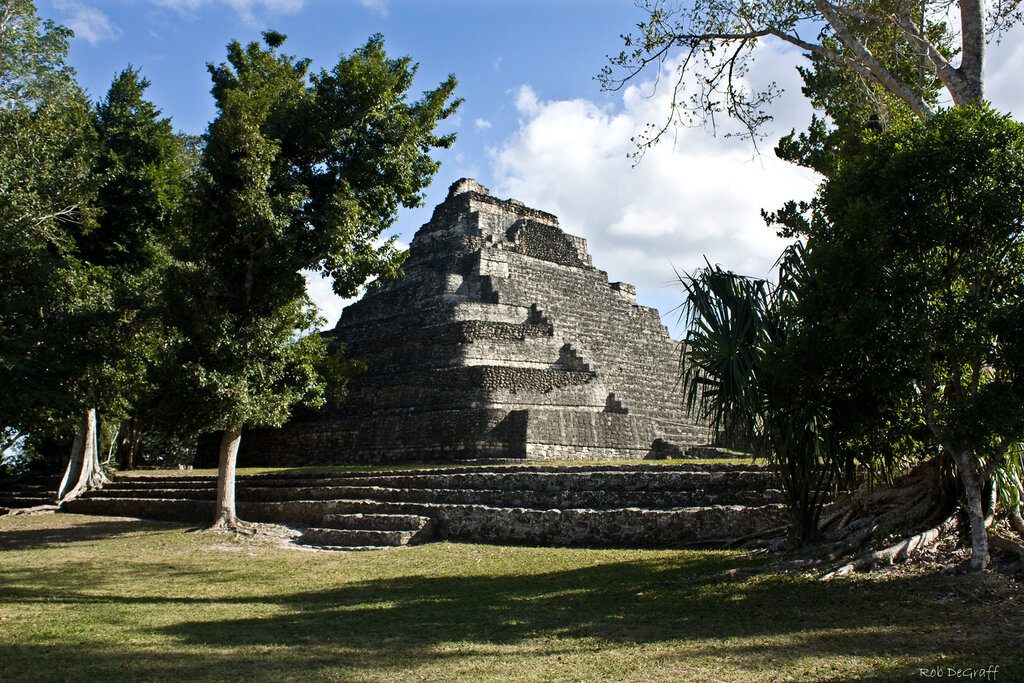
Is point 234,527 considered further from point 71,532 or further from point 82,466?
point 82,466

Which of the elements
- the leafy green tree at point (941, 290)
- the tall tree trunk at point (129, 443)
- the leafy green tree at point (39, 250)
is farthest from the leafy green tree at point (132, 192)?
the leafy green tree at point (941, 290)

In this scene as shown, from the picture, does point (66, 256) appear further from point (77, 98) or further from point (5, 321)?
point (77, 98)

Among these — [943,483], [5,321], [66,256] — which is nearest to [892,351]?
[943,483]

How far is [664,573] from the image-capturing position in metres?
7.80

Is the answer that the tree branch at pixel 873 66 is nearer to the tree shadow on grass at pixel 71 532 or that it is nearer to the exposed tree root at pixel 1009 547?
the exposed tree root at pixel 1009 547

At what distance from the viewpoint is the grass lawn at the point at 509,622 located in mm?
4707

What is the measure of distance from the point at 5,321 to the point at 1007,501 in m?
13.6

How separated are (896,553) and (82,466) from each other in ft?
58.3

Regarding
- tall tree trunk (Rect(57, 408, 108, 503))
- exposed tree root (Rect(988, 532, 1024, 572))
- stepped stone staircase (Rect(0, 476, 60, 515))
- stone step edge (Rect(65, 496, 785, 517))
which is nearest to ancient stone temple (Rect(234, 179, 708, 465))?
stone step edge (Rect(65, 496, 785, 517))

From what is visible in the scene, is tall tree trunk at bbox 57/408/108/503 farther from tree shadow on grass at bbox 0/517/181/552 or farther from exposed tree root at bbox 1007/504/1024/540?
exposed tree root at bbox 1007/504/1024/540

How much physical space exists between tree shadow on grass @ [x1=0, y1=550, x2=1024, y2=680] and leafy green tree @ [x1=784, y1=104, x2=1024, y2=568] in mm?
1331

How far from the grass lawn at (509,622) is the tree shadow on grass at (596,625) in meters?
0.02

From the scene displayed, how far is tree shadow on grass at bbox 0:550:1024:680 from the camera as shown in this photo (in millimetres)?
4820

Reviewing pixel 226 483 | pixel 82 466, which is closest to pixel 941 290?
pixel 226 483
